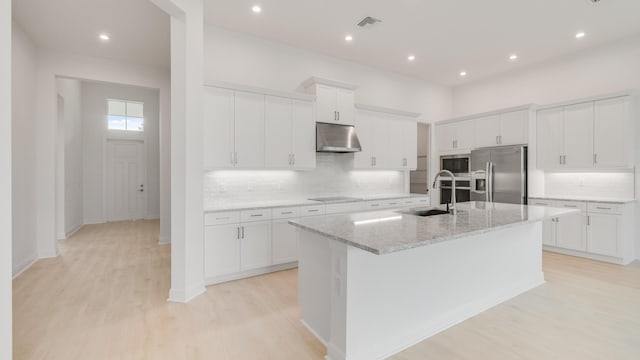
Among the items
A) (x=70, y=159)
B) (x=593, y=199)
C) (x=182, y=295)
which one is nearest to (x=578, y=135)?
(x=593, y=199)

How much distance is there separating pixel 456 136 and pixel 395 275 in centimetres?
490

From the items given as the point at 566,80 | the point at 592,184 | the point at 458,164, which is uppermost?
the point at 566,80

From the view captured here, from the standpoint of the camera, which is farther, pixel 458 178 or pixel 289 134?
pixel 458 178

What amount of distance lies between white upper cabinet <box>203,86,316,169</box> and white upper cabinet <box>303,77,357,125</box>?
0.18 m

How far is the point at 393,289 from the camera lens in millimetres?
2188

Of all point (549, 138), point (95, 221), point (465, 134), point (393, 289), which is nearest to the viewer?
point (393, 289)

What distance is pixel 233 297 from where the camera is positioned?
3.14 meters

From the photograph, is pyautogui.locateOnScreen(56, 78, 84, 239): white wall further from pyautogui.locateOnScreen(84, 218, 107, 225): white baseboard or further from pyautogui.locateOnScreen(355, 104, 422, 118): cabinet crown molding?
pyautogui.locateOnScreen(355, 104, 422, 118): cabinet crown molding

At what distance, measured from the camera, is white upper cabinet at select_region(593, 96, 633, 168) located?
14.1 ft

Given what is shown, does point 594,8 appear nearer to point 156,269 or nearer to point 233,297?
point 233,297

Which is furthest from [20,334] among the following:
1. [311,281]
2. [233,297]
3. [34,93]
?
[34,93]

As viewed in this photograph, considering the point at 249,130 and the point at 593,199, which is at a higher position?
the point at 249,130

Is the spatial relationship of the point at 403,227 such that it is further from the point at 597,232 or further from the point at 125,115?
the point at 125,115

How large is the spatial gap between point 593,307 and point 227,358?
3.38 meters
